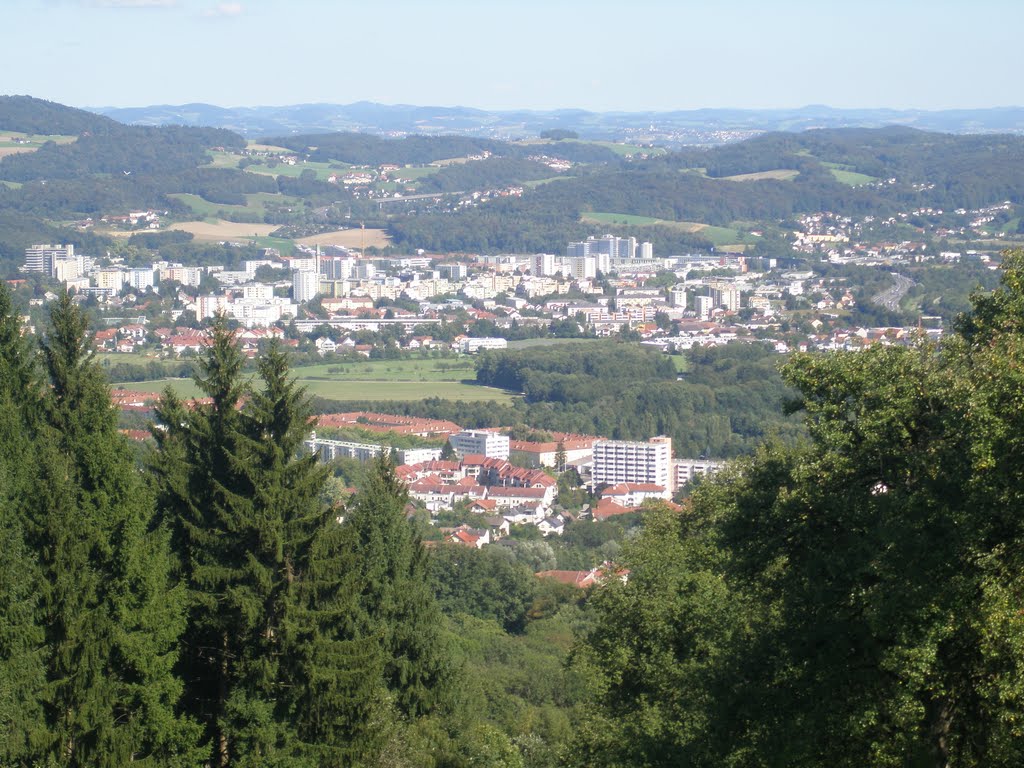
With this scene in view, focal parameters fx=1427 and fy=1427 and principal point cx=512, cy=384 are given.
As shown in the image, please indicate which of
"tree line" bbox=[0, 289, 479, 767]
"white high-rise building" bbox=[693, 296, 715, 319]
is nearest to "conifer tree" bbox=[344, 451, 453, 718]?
"tree line" bbox=[0, 289, 479, 767]

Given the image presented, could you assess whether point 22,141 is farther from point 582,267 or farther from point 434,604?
point 434,604

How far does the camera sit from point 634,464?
46562mm

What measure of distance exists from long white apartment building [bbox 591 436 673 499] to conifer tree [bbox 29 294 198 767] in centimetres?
3735

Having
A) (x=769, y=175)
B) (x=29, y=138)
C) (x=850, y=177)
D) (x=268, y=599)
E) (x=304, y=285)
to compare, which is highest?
(x=268, y=599)

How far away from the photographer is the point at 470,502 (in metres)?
42.3

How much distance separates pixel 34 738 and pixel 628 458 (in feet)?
129

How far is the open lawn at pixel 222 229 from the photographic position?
115 metres

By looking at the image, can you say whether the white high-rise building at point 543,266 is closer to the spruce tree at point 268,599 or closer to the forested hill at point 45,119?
the forested hill at point 45,119

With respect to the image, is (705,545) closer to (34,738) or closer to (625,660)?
(625,660)

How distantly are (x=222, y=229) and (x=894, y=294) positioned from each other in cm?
5851

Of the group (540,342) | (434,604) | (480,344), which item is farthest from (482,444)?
(434,604)

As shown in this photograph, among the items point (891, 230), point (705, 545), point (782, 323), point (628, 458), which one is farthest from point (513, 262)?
point (705, 545)

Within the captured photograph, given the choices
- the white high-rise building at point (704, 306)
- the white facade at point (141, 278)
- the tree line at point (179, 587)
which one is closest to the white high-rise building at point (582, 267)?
the white high-rise building at point (704, 306)

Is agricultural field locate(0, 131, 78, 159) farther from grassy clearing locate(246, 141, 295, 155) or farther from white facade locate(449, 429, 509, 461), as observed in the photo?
white facade locate(449, 429, 509, 461)
